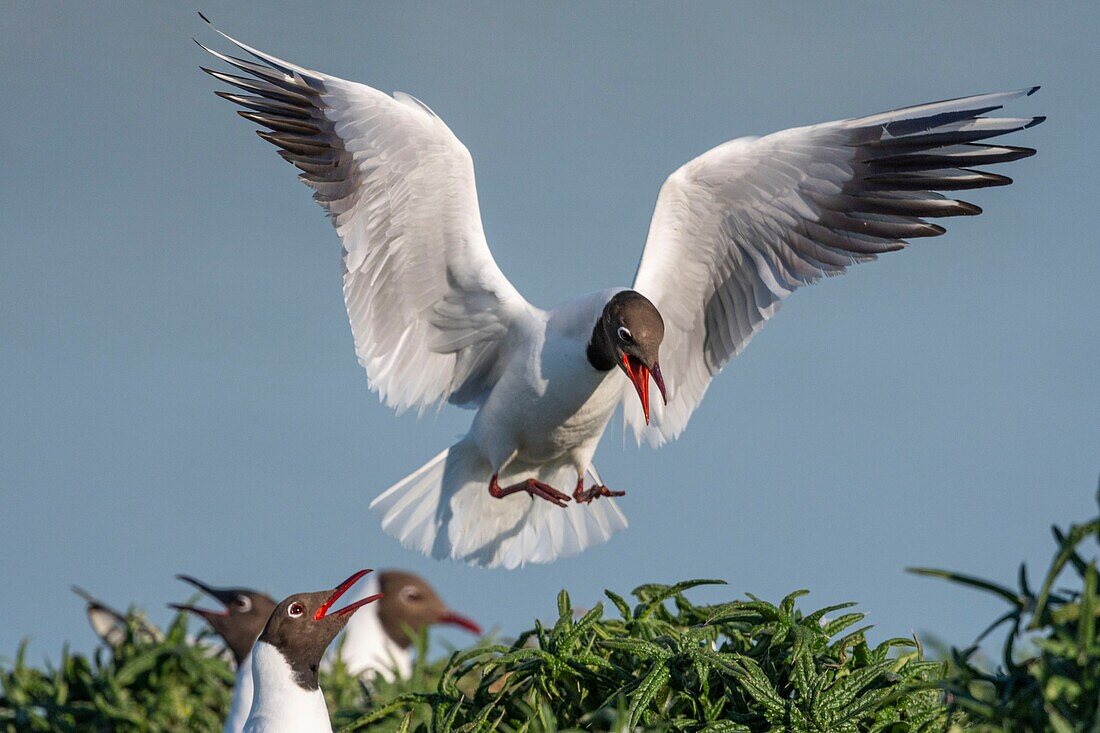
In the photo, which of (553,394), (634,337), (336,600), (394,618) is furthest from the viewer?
(394,618)

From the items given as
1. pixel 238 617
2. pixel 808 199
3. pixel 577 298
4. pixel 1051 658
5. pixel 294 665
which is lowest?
pixel 1051 658

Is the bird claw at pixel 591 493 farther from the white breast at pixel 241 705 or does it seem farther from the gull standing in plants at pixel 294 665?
the gull standing in plants at pixel 294 665

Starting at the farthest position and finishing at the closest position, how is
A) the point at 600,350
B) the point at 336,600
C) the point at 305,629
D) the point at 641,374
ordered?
1. the point at 600,350
2. the point at 641,374
3. the point at 336,600
4. the point at 305,629

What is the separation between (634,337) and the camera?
5.54m

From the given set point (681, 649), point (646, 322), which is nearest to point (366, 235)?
point (646, 322)

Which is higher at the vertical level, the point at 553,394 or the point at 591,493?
the point at 553,394

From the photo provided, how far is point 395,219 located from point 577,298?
0.93 m

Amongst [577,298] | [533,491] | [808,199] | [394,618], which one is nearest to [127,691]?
[533,491]

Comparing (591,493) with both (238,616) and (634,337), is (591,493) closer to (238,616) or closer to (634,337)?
(634,337)

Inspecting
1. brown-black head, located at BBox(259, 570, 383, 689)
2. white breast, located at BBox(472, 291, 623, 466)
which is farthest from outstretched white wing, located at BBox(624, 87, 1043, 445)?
brown-black head, located at BBox(259, 570, 383, 689)

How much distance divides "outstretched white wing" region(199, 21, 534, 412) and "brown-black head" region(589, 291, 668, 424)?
28.5 inches

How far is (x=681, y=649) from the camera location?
2.50m

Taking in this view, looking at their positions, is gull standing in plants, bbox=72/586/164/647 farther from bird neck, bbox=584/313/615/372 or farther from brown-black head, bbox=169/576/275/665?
bird neck, bbox=584/313/615/372

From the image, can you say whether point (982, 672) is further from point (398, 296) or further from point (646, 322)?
point (398, 296)
